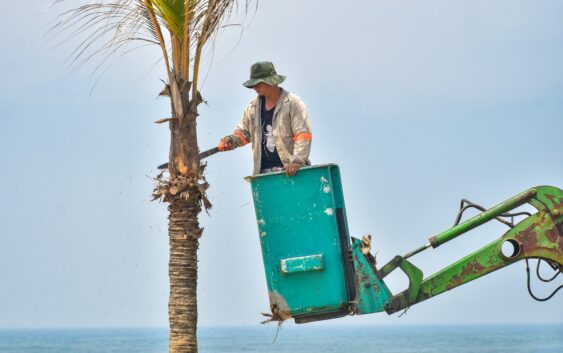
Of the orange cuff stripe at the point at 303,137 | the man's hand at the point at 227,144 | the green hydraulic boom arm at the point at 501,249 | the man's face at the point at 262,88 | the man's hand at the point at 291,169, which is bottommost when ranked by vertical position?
the green hydraulic boom arm at the point at 501,249

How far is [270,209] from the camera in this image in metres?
9.30

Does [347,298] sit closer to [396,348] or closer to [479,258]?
[479,258]

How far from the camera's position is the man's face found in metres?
9.84

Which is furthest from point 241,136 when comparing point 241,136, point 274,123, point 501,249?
point 501,249

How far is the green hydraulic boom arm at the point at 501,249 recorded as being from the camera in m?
9.27

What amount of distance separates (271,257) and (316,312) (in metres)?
0.55

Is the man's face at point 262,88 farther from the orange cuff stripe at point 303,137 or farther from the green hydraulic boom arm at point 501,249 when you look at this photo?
the green hydraulic boom arm at point 501,249

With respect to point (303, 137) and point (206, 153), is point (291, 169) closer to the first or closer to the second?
point (303, 137)

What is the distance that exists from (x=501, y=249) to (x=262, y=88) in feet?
7.75

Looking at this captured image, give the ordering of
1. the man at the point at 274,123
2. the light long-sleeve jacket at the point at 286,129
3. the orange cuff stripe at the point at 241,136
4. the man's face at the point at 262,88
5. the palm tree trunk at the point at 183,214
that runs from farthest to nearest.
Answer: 1. the palm tree trunk at the point at 183,214
2. the orange cuff stripe at the point at 241,136
3. the man's face at the point at 262,88
4. the man at the point at 274,123
5. the light long-sleeve jacket at the point at 286,129

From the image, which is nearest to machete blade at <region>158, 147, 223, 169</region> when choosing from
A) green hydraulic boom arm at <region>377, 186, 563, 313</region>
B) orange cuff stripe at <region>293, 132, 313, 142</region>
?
orange cuff stripe at <region>293, 132, 313, 142</region>

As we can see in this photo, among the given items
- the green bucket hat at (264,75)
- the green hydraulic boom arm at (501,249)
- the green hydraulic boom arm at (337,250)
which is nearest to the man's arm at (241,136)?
the green bucket hat at (264,75)

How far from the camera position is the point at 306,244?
9.20 metres

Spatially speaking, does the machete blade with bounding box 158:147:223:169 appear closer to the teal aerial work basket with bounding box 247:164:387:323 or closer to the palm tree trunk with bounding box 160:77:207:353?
the palm tree trunk with bounding box 160:77:207:353
